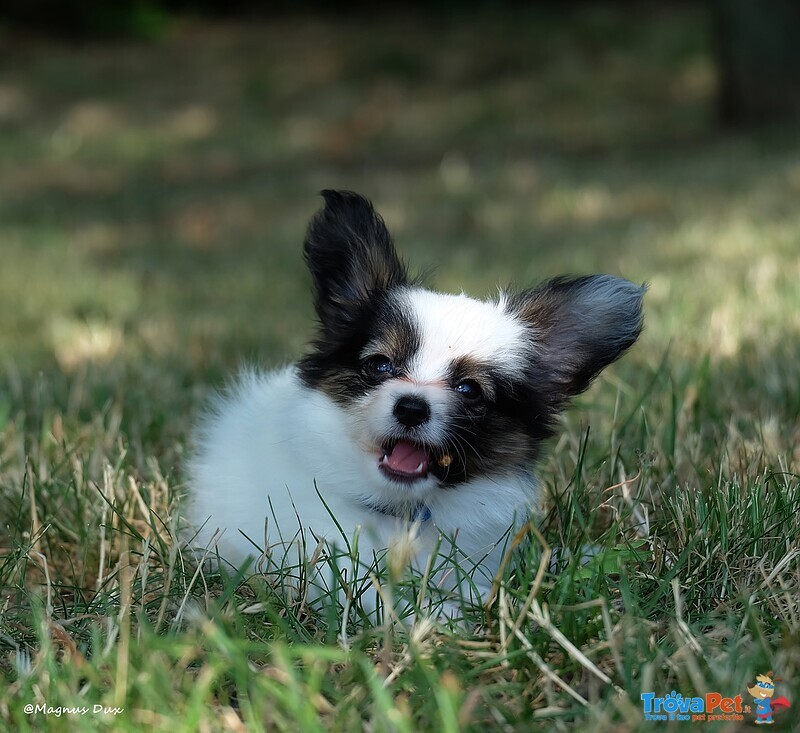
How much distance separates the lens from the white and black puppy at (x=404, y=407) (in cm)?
253

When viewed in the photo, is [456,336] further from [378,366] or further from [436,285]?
[436,285]

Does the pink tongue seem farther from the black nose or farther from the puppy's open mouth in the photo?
the black nose

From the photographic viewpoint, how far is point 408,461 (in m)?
2.55

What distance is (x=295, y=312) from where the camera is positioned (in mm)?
6020

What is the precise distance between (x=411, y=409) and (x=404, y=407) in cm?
2

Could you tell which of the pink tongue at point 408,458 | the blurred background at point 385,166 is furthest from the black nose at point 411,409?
the blurred background at point 385,166

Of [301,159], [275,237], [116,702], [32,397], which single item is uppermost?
[301,159]

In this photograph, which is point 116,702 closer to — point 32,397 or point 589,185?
point 32,397

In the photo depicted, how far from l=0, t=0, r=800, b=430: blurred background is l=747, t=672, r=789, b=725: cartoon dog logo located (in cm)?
178

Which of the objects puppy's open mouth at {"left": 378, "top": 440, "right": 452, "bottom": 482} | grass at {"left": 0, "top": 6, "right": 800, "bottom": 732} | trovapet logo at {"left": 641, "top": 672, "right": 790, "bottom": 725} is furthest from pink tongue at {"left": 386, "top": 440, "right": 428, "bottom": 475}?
trovapet logo at {"left": 641, "top": 672, "right": 790, "bottom": 725}

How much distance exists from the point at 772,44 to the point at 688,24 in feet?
15.8

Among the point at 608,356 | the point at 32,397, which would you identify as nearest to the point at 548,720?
the point at 608,356

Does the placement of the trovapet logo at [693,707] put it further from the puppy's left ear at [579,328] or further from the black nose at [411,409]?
the puppy's left ear at [579,328]

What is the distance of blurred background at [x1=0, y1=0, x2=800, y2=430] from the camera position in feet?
17.0
